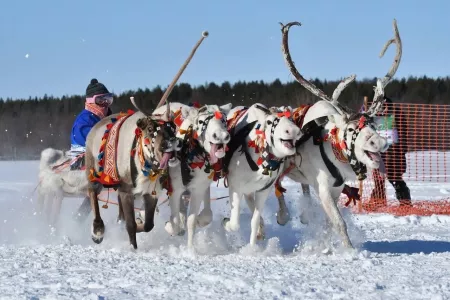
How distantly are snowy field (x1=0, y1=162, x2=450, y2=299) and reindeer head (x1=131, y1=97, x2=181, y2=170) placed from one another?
926 millimetres

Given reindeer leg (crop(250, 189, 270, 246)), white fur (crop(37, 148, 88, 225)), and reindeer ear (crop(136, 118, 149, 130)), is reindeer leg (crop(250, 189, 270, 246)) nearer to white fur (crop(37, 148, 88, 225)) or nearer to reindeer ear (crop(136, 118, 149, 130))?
reindeer ear (crop(136, 118, 149, 130))

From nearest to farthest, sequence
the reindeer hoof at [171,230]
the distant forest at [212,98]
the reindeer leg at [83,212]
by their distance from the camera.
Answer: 1. the reindeer hoof at [171,230]
2. the reindeer leg at [83,212]
3. the distant forest at [212,98]

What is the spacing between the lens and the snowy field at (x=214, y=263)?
18.9ft

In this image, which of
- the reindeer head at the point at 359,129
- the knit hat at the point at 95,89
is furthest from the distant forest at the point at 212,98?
the reindeer head at the point at 359,129

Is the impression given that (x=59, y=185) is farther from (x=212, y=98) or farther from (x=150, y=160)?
(x=212, y=98)

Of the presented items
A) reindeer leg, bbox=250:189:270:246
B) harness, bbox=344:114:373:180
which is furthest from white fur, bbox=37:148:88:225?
harness, bbox=344:114:373:180

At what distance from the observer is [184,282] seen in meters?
6.07

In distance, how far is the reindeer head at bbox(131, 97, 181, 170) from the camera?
282 inches

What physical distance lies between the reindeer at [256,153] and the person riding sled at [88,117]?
2383mm

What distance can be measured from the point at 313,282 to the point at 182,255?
1.85 meters

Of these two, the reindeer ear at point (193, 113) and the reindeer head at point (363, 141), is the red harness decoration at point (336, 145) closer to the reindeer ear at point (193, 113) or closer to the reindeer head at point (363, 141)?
the reindeer head at point (363, 141)

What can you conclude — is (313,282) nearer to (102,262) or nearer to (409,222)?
(102,262)

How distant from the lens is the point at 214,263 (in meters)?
7.11

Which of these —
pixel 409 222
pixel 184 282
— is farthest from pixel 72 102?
pixel 184 282
